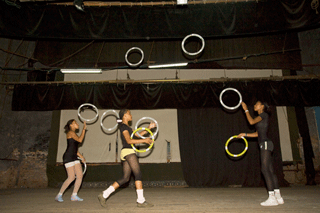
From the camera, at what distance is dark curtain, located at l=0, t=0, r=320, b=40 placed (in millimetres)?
6094

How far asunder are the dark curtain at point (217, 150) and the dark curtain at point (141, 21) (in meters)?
3.35

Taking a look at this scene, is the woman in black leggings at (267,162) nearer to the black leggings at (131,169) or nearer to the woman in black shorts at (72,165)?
the black leggings at (131,169)

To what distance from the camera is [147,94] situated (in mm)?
7906

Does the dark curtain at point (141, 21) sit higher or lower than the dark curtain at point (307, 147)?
higher

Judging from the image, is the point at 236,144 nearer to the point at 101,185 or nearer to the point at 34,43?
the point at 101,185

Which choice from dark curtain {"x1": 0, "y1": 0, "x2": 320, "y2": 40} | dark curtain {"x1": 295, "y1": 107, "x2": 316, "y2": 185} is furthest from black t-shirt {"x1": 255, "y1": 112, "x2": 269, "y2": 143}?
dark curtain {"x1": 295, "y1": 107, "x2": 316, "y2": 185}

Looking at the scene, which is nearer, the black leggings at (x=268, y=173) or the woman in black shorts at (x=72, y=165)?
the black leggings at (x=268, y=173)

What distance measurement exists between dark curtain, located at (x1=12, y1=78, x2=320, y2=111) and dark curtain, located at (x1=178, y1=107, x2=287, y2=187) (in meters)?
0.86

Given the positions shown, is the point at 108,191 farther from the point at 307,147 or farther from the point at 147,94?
the point at 307,147

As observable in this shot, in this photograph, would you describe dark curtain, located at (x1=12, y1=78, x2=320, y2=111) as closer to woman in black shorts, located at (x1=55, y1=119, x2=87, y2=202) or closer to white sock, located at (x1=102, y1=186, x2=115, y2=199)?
woman in black shorts, located at (x1=55, y1=119, x2=87, y2=202)

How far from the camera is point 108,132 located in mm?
8453

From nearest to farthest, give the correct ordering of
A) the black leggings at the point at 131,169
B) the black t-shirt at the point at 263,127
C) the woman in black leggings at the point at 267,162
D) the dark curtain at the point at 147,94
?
the black leggings at the point at 131,169 → the woman in black leggings at the point at 267,162 → the black t-shirt at the point at 263,127 → the dark curtain at the point at 147,94

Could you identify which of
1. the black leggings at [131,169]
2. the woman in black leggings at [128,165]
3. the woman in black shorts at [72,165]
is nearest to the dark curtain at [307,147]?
the woman in black leggings at [128,165]

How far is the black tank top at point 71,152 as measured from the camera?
4.77 m
